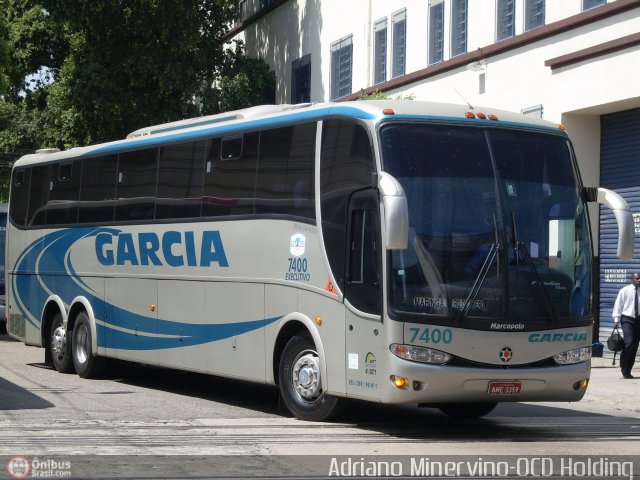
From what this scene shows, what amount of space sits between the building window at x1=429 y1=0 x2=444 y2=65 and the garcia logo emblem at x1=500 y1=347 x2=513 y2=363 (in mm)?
16107

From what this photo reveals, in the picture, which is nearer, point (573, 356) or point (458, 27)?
point (573, 356)

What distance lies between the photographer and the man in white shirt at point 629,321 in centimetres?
1938

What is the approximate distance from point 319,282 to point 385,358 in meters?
1.45

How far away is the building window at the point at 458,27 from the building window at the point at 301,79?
7.79 metres

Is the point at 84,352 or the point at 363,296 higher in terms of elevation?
the point at 363,296

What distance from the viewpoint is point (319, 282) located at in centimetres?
1262

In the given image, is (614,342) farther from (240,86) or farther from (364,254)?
(240,86)

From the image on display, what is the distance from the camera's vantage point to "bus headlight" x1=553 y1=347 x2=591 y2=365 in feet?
39.5

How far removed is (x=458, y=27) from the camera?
2625 centimetres

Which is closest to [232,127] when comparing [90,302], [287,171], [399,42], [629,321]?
[287,171]

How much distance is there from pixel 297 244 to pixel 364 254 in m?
1.37

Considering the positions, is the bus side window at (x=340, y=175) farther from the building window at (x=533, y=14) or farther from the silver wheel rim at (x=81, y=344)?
the building window at (x=533, y=14)

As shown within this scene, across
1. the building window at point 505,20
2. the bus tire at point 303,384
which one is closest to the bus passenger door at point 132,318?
the bus tire at point 303,384

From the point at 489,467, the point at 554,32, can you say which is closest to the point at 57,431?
the point at 489,467
